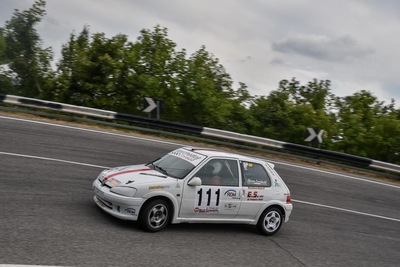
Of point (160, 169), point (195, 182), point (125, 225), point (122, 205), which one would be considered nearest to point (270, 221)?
point (195, 182)

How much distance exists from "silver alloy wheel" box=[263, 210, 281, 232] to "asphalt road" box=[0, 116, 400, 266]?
0.25 m

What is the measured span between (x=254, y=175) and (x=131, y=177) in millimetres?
2520

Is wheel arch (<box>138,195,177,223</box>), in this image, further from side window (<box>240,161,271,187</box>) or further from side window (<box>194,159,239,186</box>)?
side window (<box>240,161,271,187</box>)

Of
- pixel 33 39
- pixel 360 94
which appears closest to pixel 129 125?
pixel 360 94

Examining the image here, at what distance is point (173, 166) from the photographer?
8289 millimetres

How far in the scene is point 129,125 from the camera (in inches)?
721

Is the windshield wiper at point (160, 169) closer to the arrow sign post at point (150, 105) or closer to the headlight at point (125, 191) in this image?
the headlight at point (125, 191)

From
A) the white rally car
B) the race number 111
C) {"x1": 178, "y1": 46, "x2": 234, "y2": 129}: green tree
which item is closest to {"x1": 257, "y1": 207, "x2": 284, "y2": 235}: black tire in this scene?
the white rally car

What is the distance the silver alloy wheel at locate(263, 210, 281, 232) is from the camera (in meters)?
8.85

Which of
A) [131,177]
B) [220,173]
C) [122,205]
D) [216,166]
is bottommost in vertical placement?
[122,205]

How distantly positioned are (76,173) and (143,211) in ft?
11.7

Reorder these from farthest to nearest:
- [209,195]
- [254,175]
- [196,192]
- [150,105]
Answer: [150,105], [254,175], [209,195], [196,192]

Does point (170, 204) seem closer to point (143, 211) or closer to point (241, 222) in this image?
point (143, 211)

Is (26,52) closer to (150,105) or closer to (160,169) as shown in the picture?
(150,105)
